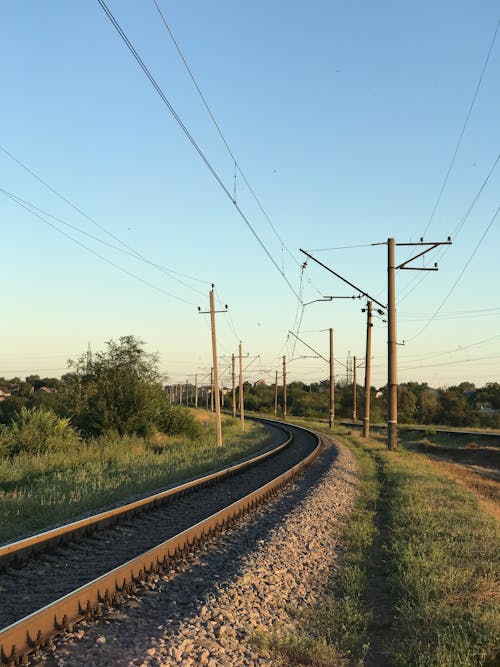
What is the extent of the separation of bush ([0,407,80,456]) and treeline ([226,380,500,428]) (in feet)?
193

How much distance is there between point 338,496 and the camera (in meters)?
14.7

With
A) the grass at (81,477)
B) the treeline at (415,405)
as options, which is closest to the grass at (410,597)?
the grass at (81,477)

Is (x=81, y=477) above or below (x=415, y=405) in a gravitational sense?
above

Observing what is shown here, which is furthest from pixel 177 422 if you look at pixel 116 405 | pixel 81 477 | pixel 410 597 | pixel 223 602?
→ pixel 223 602

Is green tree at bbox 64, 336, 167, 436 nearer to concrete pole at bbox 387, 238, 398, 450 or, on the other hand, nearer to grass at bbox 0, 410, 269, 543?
grass at bbox 0, 410, 269, 543

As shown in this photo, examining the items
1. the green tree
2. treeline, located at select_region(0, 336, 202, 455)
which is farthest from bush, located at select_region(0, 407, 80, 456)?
the green tree

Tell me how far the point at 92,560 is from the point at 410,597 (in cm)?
422

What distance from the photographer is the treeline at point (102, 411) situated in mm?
22703

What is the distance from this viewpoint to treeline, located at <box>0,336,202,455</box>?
22703 mm

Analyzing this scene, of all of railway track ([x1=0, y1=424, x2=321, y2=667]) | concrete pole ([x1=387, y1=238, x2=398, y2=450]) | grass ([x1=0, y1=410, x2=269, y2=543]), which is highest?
concrete pole ([x1=387, y1=238, x2=398, y2=450])

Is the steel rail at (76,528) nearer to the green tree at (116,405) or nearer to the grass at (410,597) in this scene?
the grass at (410,597)

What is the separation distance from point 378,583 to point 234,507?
4425 millimetres

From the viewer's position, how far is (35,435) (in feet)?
74.1

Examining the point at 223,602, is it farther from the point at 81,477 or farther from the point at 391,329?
the point at 391,329
